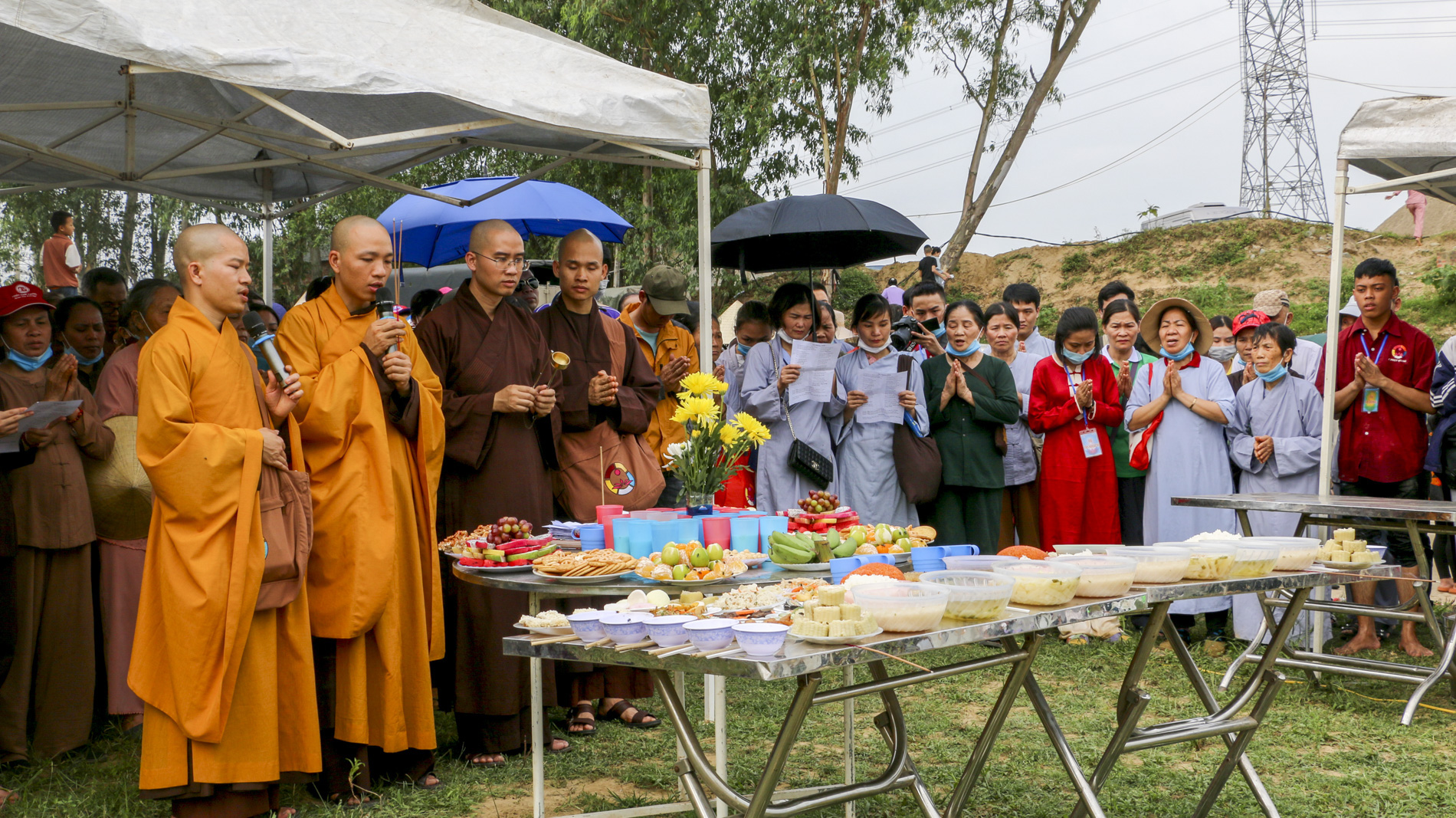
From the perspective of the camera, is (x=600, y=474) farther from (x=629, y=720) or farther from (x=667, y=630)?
(x=667, y=630)

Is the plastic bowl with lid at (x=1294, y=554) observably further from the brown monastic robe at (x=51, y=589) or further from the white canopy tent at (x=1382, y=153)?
the brown monastic robe at (x=51, y=589)

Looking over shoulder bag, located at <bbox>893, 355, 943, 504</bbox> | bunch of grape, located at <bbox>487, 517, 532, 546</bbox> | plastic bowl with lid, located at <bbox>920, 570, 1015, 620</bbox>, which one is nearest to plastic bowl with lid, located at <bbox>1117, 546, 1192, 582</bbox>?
plastic bowl with lid, located at <bbox>920, 570, 1015, 620</bbox>

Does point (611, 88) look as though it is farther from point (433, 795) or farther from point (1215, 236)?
point (1215, 236)

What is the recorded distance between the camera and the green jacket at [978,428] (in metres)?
6.38

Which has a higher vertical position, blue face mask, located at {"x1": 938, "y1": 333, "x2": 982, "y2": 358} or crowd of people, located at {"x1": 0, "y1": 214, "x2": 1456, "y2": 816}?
blue face mask, located at {"x1": 938, "y1": 333, "x2": 982, "y2": 358}

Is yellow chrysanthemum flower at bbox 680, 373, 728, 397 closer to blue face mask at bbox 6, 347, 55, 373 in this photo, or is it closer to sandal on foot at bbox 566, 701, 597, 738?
sandal on foot at bbox 566, 701, 597, 738

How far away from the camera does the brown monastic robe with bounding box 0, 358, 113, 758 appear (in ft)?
14.9

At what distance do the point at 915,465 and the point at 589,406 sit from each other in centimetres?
220

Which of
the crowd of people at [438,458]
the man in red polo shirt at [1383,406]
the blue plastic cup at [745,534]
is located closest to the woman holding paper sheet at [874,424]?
the crowd of people at [438,458]

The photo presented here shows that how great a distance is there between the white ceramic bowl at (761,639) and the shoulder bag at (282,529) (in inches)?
75.2

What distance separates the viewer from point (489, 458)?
4.50 meters

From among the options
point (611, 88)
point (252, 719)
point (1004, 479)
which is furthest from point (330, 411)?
point (1004, 479)

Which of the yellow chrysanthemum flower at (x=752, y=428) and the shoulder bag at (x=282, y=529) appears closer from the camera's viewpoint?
the shoulder bag at (x=282, y=529)

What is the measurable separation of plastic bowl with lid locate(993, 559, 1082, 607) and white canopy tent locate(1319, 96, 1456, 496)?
10.8 ft
